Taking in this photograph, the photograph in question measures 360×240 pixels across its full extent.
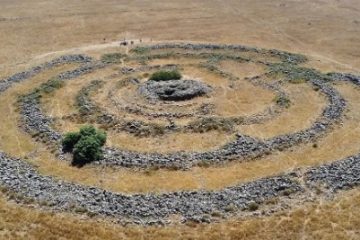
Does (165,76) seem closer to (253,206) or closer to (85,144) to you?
(85,144)

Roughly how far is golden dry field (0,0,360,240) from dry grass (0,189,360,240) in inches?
5.6

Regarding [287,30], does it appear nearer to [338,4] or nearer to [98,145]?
[338,4]

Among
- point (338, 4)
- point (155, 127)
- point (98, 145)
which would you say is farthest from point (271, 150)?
point (338, 4)

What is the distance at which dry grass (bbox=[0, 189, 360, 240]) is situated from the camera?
1768 inches

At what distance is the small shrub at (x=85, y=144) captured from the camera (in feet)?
190

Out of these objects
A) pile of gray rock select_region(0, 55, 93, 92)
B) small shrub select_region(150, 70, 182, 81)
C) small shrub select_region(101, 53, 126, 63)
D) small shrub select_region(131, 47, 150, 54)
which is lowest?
pile of gray rock select_region(0, 55, 93, 92)

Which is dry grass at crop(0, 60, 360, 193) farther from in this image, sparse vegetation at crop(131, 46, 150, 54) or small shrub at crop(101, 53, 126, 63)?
sparse vegetation at crop(131, 46, 150, 54)

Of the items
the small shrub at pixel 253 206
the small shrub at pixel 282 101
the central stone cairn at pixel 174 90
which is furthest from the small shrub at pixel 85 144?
the small shrub at pixel 282 101

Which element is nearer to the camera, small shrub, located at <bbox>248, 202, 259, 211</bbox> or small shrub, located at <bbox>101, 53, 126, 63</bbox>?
small shrub, located at <bbox>248, 202, 259, 211</bbox>

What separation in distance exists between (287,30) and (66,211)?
8508 centimetres

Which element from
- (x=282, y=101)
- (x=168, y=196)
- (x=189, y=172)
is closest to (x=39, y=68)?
(x=282, y=101)

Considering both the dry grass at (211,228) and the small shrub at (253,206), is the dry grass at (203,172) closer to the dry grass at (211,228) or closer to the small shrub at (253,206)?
the small shrub at (253,206)

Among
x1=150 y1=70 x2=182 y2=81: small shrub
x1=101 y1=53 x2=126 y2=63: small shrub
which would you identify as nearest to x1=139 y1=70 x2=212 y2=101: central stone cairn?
x1=150 y1=70 x2=182 y2=81: small shrub

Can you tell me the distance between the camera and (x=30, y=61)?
95562 mm
